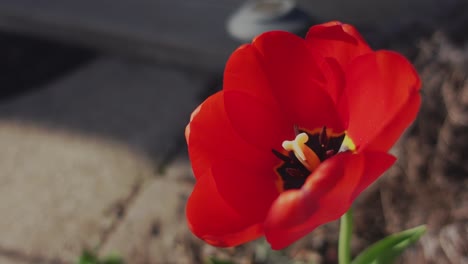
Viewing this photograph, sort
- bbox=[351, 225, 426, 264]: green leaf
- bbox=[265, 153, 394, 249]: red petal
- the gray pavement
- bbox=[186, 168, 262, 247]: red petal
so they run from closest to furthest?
1. bbox=[265, 153, 394, 249]: red petal
2. bbox=[186, 168, 262, 247]: red petal
3. bbox=[351, 225, 426, 264]: green leaf
4. the gray pavement

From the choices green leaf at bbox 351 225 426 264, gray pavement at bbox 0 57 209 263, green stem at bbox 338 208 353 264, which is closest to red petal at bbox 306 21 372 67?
green stem at bbox 338 208 353 264

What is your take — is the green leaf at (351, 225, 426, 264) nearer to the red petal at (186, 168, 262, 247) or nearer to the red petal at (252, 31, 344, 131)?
the red petal at (252, 31, 344, 131)

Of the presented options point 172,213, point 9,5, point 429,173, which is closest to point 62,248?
point 172,213

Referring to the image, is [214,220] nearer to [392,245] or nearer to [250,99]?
[250,99]

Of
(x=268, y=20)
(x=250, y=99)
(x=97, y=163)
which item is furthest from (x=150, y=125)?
(x=250, y=99)

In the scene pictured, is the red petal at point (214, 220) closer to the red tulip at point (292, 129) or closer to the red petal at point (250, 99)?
the red tulip at point (292, 129)
